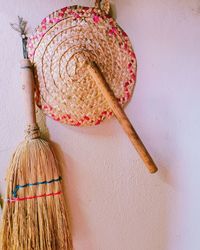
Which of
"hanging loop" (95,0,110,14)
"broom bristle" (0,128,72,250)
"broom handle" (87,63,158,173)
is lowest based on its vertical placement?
"broom bristle" (0,128,72,250)

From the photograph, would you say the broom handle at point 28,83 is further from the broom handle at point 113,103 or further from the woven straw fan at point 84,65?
the broom handle at point 113,103

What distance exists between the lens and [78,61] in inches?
27.3

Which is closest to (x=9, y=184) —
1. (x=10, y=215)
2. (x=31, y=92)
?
(x=10, y=215)

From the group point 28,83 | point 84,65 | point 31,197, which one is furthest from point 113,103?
point 31,197

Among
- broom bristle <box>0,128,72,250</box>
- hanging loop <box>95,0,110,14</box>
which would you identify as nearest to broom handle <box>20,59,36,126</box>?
broom bristle <box>0,128,72,250</box>

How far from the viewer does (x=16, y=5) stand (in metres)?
0.73

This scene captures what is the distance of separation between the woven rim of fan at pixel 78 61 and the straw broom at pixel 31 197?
0.07 metres

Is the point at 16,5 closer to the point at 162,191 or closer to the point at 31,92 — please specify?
the point at 31,92

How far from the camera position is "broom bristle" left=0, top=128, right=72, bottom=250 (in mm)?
731

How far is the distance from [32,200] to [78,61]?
453 millimetres

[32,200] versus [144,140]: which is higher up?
[144,140]

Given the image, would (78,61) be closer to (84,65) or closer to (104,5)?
(84,65)

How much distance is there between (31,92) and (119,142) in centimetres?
32

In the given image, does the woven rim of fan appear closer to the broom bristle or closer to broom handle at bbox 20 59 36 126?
broom handle at bbox 20 59 36 126
